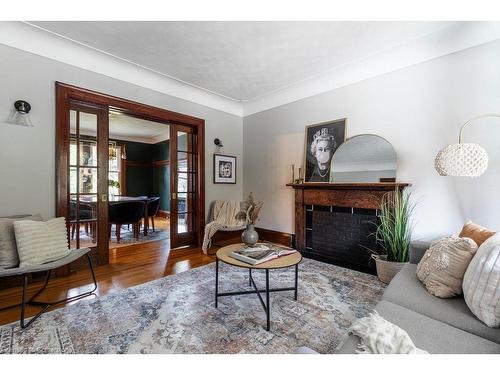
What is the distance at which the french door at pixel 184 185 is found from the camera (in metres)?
3.88

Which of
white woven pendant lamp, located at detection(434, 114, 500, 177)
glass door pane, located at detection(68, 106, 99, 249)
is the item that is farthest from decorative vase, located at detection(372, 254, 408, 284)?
glass door pane, located at detection(68, 106, 99, 249)

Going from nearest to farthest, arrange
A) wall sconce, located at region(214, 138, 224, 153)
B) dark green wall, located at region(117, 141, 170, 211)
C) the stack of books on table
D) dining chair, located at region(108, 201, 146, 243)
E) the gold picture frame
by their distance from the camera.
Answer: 1. the stack of books on table
2. the gold picture frame
3. dining chair, located at region(108, 201, 146, 243)
4. wall sconce, located at region(214, 138, 224, 153)
5. dark green wall, located at region(117, 141, 170, 211)

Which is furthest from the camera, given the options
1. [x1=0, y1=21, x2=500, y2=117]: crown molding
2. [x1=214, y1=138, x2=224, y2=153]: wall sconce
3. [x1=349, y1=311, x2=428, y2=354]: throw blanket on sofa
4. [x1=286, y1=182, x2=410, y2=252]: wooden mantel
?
[x1=214, y1=138, x2=224, y2=153]: wall sconce

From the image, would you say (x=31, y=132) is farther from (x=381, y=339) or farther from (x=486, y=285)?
(x=486, y=285)

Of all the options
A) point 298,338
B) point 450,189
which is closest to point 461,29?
point 450,189

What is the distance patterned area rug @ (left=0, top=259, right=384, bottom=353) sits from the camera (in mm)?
1555

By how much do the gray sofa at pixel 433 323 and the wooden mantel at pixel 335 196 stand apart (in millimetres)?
1327

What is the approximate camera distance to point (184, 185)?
4.09m

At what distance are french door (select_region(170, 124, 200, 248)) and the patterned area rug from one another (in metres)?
1.45

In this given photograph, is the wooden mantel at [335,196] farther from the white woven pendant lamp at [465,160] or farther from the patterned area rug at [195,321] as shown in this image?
the patterned area rug at [195,321]

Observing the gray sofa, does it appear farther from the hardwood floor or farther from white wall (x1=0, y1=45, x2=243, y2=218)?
white wall (x1=0, y1=45, x2=243, y2=218)
